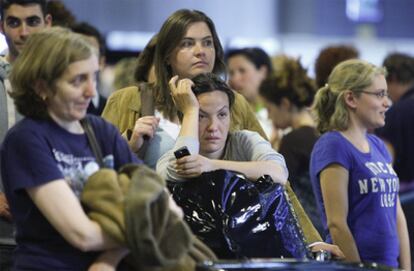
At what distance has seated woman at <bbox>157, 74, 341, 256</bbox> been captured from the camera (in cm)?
420

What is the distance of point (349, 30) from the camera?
15836 millimetres

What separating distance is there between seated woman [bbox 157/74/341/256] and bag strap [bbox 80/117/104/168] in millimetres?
636

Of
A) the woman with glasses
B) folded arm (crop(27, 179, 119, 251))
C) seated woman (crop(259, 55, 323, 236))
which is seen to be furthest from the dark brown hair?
seated woman (crop(259, 55, 323, 236))

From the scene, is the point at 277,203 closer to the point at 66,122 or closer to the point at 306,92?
the point at 66,122

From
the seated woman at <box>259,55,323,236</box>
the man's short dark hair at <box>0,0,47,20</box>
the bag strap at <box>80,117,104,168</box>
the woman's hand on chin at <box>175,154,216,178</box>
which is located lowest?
the seated woman at <box>259,55,323,236</box>

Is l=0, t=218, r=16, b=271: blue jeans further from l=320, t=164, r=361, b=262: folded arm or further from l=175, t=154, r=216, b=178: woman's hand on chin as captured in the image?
l=320, t=164, r=361, b=262: folded arm

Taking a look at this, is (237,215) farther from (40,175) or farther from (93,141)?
(40,175)

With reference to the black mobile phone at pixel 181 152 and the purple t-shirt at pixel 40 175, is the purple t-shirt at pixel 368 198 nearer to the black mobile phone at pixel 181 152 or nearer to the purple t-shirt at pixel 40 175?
the black mobile phone at pixel 181 152

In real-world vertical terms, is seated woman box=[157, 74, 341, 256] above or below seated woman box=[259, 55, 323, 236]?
above

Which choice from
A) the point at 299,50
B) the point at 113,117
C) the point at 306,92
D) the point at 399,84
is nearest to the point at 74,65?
the point at 113,117

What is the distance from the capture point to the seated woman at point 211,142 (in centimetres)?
420

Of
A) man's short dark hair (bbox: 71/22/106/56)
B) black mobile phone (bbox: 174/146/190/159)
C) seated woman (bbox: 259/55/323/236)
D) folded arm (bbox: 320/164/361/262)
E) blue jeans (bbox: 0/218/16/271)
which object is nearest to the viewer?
black mobile phone (bbox: 174/146/190/159)

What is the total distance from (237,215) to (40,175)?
0.93m

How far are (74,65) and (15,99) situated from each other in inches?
8.6
